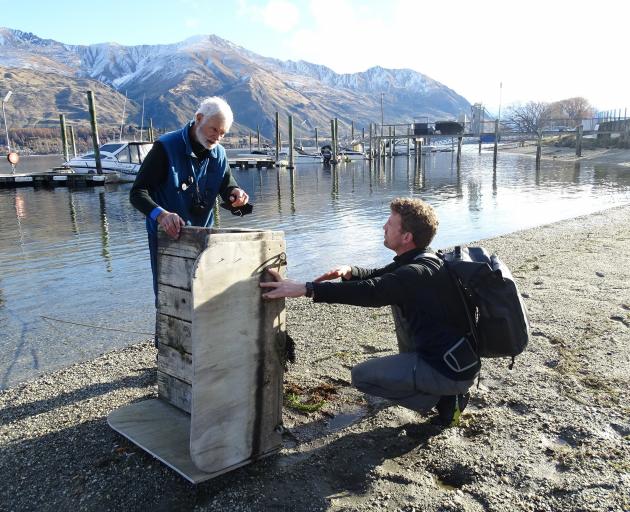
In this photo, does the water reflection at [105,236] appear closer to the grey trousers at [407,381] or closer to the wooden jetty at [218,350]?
the wooden jetty at [218,350]

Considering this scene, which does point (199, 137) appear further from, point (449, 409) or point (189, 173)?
point (449, 409)

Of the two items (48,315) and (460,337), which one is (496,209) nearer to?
(48,315)

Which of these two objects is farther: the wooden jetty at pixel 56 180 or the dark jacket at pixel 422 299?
the wooden jetty at pixel 56 180

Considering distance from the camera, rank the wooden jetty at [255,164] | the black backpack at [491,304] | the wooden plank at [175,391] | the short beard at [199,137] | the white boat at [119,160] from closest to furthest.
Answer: the black backpack at [491,304], the wooden plank at [175,391], the short beard at [199,137], the white boat at [119,160], the wooden jetty at [255,164]

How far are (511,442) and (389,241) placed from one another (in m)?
1.60

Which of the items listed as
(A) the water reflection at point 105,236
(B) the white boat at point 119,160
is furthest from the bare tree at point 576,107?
(A) the water reflection at point 105,236

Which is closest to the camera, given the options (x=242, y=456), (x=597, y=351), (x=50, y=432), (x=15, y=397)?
(x=242, y=456)

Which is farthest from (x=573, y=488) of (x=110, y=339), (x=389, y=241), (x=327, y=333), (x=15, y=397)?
(x=110, y=339)

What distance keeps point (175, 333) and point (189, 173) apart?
1.28 m

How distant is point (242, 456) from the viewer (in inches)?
130

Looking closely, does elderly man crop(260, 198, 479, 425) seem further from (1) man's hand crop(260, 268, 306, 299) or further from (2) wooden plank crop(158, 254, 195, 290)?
(2) wooden plank crop(158, 254, 195, 290)

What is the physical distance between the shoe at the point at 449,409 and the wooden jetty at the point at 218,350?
3.77ft

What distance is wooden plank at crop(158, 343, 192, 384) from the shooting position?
12.0ft

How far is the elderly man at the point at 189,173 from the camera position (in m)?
3.86
